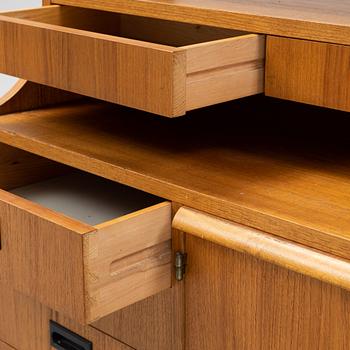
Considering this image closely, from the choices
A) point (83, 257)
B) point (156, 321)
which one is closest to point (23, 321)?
point (156, 321)

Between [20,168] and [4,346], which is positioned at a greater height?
[20,168]

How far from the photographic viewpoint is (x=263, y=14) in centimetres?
99

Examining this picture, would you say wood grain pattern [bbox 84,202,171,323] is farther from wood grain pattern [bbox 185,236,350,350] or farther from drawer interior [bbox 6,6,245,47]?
drawer interior [bbox 6,6,245,47]

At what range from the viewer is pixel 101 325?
1181 mm

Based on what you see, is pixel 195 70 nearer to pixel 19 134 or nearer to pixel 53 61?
pixel 53 61

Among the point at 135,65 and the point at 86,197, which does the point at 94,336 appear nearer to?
the point at 86,197

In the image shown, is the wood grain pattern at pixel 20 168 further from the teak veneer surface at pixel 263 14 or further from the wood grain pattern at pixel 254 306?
the wood grain pattern at pixel 254 306

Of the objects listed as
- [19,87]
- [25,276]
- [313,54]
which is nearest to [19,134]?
[19,87]

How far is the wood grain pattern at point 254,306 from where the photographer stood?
35.3 inches

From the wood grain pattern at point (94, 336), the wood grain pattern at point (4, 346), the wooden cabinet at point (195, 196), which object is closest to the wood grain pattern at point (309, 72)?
the wooden cabinet at point (195, 196)

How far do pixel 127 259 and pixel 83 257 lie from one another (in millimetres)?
60

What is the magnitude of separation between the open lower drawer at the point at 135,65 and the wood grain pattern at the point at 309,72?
2 centimetres

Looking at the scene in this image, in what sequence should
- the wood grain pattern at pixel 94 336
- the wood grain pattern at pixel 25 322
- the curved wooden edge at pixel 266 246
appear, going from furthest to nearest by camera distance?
the wood grain pattern at pixel 25 322
the wood grain pattern at pixel 94 336
the curved wooden edge at pixel 266 246

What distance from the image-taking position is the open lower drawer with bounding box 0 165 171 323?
0.96 meters
